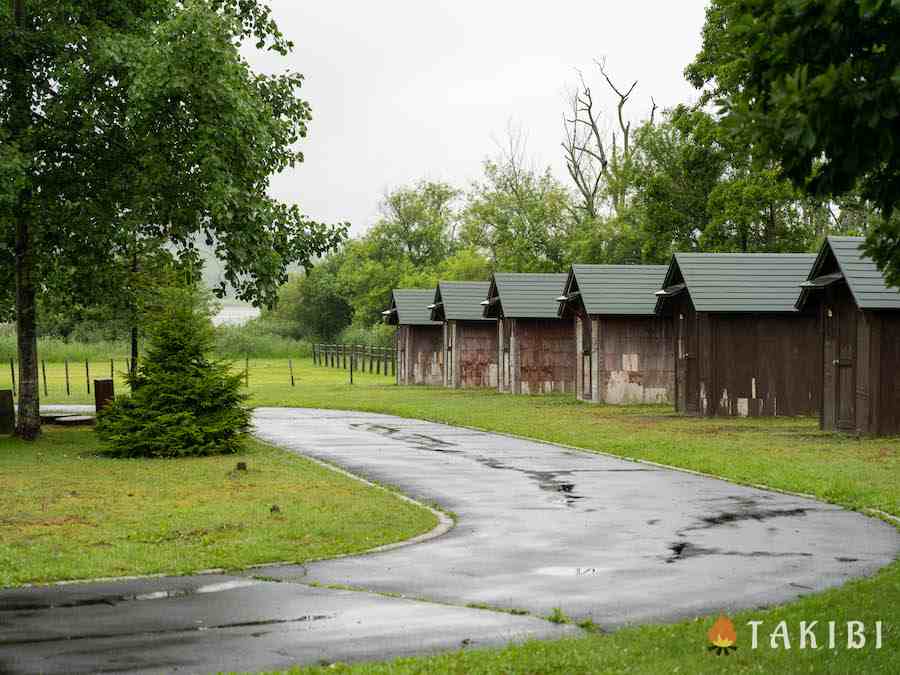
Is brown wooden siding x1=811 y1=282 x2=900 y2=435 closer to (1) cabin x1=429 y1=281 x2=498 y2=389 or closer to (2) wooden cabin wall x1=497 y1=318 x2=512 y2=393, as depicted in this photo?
(2) wooden cabin wall x1=497 y1=318 x2=512 y2=393

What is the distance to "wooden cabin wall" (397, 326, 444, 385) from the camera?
64.9 metres

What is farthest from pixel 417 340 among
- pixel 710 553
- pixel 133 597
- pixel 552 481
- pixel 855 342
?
pixel 133 597

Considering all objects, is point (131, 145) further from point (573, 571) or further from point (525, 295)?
point (525, 295)

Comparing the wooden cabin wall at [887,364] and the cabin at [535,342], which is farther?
the cabin at [535,342]

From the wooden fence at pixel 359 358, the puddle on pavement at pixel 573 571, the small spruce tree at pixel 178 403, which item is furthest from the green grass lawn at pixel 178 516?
the wooden fence at pixel 359 358

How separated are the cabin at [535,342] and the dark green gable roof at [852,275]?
20647 millimetres

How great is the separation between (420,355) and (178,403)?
41.2 m

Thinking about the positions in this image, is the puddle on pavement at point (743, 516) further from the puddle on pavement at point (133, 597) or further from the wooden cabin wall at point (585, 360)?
the wooden cabin wall at point (585, 360)

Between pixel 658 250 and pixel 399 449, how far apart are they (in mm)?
34606

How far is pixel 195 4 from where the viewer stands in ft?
78.3

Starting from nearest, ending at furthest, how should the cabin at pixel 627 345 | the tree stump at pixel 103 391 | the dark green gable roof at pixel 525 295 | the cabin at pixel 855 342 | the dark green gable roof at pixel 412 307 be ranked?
the cabin at pixel 855 342
the tree stump at pixel 103 391
the cabin at pixel 627 345
the dark green gable roof at pixel 525 295
the dark green gable roof at pixel 412 307

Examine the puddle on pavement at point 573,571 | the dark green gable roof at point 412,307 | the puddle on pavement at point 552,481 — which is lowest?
the puddle on pavement at point 552,481

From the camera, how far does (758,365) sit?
36.8 m

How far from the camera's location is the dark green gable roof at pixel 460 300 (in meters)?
58.7
